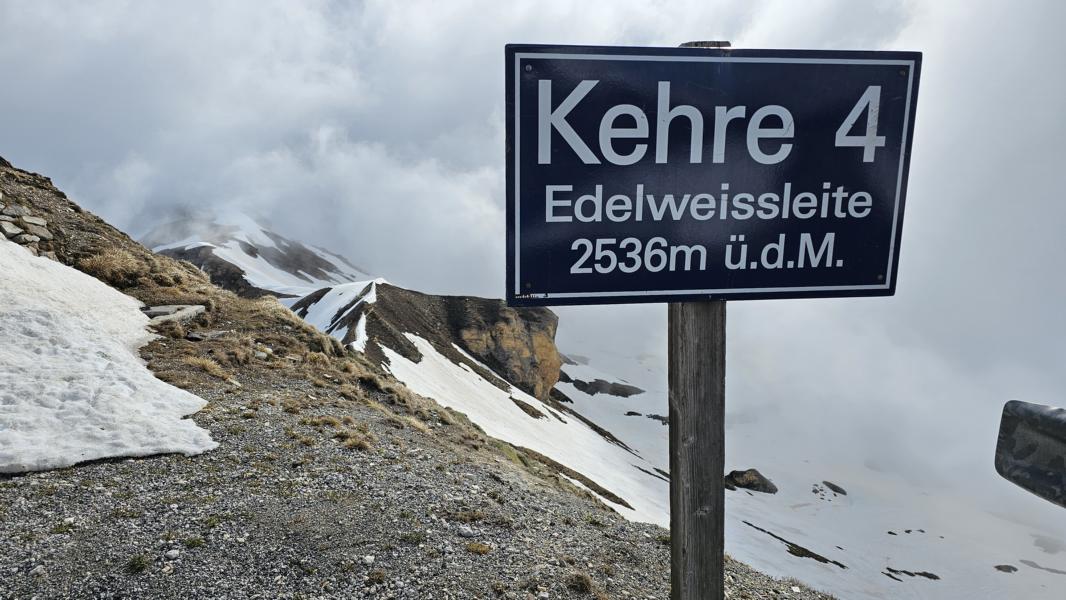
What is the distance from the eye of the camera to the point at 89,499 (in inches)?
267

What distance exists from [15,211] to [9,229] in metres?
1.26

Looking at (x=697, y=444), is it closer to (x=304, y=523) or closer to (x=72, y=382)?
(x=304, y=523)

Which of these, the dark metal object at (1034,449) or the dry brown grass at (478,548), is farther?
the dry brown grass at (478,548)

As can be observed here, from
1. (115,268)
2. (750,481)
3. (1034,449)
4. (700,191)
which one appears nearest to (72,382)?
(115,268)

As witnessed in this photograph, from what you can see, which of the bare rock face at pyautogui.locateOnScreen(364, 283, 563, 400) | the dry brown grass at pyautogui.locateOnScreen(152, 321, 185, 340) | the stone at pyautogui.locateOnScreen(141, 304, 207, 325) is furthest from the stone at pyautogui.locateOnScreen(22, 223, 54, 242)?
the bare rock face at pyautogui.locateOnScreen(364, 283, 563, 400)

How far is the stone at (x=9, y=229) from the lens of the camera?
45.2 feet

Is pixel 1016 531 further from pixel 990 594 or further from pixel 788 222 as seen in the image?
pixel 788 222

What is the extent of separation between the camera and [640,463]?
174ft

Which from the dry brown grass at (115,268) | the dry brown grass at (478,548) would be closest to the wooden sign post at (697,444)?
the dry brown grass at (478,548)

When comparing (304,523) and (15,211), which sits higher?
(15,211)

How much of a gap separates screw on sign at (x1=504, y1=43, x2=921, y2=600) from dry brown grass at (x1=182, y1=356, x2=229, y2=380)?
11275 mm

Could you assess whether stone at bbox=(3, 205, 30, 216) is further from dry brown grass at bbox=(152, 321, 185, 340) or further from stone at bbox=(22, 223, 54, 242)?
dry brown grass at bbox=(152, 321, 185, 340)

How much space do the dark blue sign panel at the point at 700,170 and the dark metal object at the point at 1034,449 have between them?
1187mm

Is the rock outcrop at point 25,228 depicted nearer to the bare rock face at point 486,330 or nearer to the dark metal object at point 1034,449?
the dark metal object at point 1034,449
